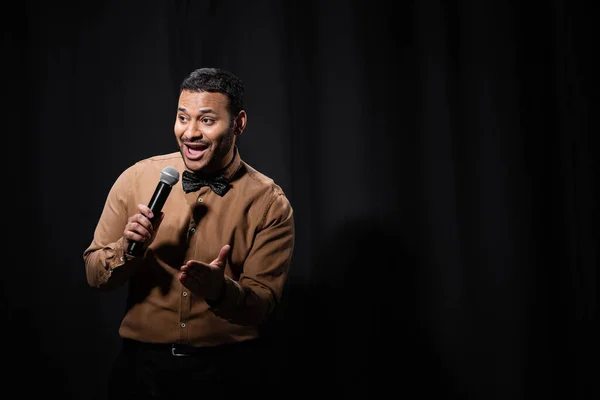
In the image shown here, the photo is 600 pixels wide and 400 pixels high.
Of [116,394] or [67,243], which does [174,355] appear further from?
[67,243]

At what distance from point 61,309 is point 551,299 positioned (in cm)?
187

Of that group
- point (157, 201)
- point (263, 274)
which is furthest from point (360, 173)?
point (157, 201)

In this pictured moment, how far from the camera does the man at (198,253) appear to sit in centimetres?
168

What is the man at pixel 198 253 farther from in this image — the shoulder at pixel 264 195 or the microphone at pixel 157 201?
the microphone at pixel 157 201

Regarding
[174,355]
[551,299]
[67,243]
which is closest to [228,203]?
[174,355]

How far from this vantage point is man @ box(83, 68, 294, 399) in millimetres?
1684

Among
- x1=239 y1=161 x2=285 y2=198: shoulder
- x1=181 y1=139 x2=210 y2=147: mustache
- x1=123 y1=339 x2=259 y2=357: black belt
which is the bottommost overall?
x1=123 y1=339 x2=259 y2=357: black belt

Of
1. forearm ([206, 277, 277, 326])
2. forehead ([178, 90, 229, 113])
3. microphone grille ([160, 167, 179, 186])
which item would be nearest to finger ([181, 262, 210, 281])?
forearm ([206, 277, 277, 326])

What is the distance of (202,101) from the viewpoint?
1.69 metres

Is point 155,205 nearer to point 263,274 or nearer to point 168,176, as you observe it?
point 168,176

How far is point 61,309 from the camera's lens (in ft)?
8.02

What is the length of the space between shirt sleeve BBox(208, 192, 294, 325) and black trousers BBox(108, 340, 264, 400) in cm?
16

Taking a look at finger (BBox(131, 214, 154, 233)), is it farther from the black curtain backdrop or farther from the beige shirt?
the black curtain backdrop

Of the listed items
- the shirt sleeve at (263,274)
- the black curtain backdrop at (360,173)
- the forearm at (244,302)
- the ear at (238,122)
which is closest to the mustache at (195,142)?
the ear at (238,122)
